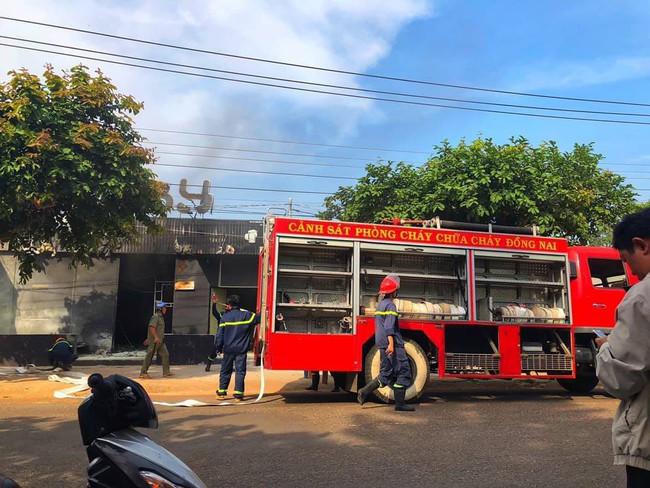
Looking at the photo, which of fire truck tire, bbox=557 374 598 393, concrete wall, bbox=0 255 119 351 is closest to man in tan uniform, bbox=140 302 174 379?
concrete wall, bbox=0 255 119 351

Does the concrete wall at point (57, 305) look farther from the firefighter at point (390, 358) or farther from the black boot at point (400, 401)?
the black boot at point (400, 401)

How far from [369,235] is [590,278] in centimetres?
418

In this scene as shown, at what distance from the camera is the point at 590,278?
9.30 meters

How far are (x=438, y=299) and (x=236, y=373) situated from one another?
3.66 metres

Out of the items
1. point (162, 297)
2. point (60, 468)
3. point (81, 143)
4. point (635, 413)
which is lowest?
point (60, 468)

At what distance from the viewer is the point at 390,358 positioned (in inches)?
296

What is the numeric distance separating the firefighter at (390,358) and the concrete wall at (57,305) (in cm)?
1137

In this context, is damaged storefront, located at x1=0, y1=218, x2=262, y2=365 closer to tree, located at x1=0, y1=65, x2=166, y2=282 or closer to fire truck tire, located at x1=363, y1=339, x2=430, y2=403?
tree, located at x1=0, y1=65, x2=166, y2=282

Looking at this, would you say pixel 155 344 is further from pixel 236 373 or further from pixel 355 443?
pixel 355 443

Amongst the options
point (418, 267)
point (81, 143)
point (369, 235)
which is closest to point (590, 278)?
point (418, 267)

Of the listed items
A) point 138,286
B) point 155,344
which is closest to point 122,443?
point 155,344

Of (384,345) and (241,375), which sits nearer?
(384,345)

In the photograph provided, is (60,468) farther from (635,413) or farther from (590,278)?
(590,278)

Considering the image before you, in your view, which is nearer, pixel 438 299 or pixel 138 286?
pixel 438 299
